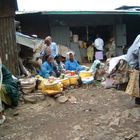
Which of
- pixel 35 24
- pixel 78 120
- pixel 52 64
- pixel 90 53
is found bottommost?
pixel 90 53

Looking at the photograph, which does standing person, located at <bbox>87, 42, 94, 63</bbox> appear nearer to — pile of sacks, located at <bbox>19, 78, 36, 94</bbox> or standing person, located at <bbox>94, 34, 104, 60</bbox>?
standing person, located at <bbox>94, 34, 104, 60</bbox>

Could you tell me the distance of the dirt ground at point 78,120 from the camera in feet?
22.8

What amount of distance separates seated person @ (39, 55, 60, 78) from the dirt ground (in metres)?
1.70

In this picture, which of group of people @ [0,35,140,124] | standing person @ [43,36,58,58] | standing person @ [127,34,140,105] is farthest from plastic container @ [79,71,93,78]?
standing person @ [127,34,140,105]

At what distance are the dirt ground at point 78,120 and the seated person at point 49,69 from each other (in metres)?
1.70

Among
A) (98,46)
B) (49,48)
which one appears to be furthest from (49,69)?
(98,46)

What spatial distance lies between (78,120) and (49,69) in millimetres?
3938

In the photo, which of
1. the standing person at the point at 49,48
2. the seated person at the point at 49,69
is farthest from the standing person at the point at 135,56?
the standing person at the point at 49,48

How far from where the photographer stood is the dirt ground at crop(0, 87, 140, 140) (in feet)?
22.8

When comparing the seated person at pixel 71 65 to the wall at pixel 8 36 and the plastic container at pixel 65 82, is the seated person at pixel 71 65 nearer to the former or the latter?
the plastic container at pixel 65 82

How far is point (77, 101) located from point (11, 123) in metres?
2.09

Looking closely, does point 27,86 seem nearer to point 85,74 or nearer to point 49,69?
point 49,69

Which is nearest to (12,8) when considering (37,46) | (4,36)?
(4,36)

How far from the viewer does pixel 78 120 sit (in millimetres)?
7863
